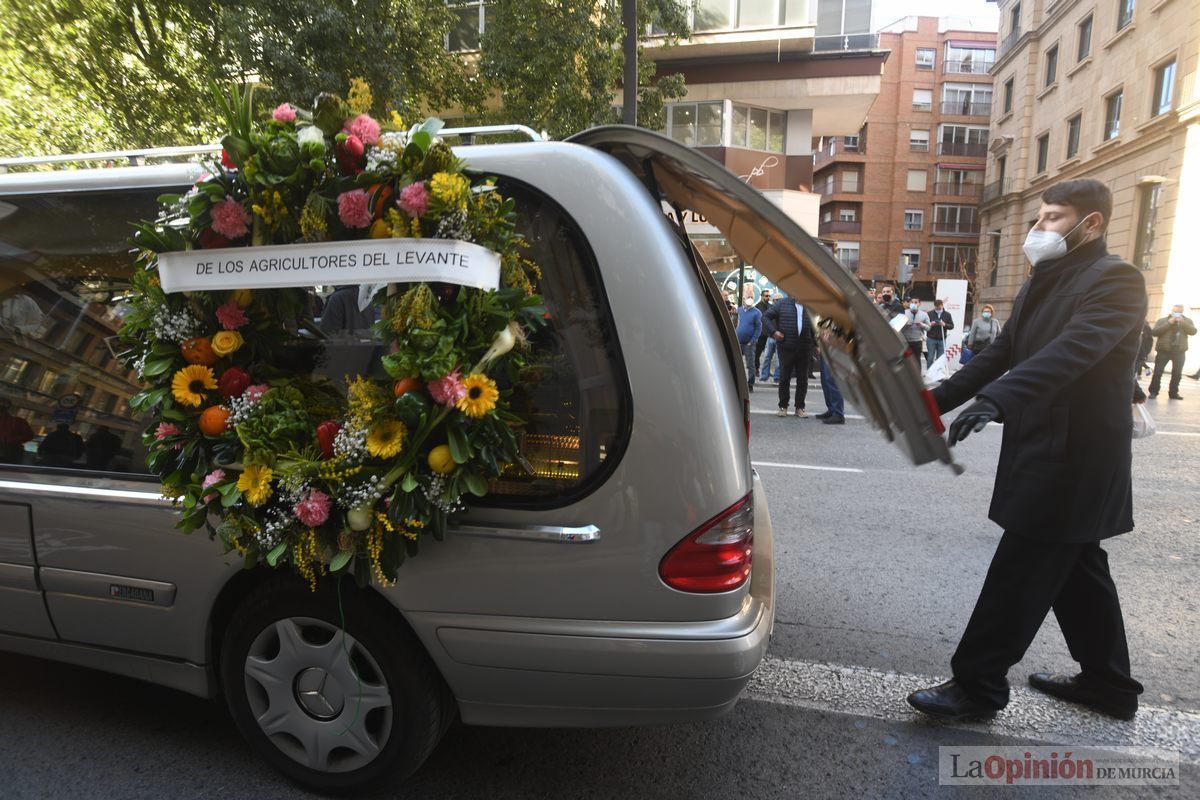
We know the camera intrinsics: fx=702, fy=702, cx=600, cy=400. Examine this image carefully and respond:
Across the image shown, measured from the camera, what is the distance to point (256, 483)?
1.93m

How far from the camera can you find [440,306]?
1.86 meters

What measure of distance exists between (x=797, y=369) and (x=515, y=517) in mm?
8387

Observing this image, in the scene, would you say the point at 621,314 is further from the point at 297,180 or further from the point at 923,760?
the point at 923,760

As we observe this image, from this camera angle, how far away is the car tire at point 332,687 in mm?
2117

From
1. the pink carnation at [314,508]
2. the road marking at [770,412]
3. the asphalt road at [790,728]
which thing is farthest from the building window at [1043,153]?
the pink carnation at [314,508]

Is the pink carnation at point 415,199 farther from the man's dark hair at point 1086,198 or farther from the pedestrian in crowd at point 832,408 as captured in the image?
the pedestrian in crowd at point 832,408

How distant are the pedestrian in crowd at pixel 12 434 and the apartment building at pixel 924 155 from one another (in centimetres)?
5774

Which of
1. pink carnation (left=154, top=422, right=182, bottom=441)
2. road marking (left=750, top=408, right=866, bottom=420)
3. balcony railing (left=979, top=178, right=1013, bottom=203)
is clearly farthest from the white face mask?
balcony railing (left=979, top=178, right=1013, bottom=203)

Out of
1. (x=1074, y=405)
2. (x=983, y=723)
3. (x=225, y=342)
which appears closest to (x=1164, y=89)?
(x=1074, y=405)

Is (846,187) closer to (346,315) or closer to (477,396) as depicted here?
(346,315)

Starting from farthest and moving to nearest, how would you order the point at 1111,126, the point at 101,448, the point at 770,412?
the point at 1111,126
the point at 770,412
the point at 101,448

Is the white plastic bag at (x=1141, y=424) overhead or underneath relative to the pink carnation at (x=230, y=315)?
underneath

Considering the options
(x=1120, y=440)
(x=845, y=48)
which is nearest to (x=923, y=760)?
(x=1120, y=440)

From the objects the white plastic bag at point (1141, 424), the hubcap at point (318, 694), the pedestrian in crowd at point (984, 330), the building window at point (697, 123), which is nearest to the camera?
the hubcap at point (318, 694)
